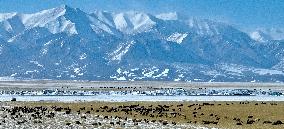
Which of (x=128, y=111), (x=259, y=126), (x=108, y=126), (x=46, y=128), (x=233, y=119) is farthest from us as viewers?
(x=128, y=111)

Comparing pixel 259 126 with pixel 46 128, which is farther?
pixel 259 126

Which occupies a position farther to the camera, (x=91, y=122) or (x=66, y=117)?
(x=66, y=117)

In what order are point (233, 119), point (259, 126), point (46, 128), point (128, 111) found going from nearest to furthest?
point (46, 128) → point (259, 126) → point (233, 119) → point (128, 111)

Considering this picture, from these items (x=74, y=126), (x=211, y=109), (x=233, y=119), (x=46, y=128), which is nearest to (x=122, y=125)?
(x=74, y=126)

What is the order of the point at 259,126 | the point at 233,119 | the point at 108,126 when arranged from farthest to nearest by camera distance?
the point at 233,119 < the point at 259,126 < the point at 108,126

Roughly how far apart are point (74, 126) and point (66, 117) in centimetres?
728

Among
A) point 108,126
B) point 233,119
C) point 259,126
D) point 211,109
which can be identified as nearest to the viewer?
point 108,126

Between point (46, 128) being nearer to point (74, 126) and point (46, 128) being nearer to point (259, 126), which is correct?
point (74, 126)

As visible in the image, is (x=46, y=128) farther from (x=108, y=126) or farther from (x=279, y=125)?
(x=279, y=125)

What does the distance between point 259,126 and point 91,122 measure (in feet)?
45.0

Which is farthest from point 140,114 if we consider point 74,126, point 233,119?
point 74,126

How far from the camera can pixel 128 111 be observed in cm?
6056

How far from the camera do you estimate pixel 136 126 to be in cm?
4181

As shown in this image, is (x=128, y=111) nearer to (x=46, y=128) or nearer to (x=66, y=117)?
(x=66, y=117)
